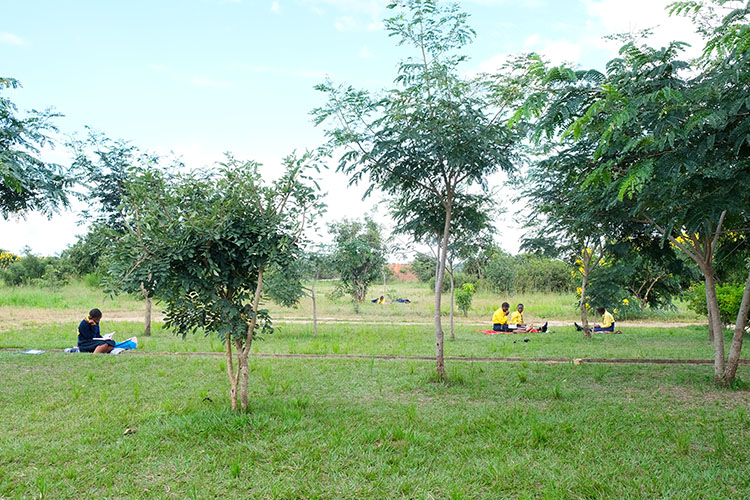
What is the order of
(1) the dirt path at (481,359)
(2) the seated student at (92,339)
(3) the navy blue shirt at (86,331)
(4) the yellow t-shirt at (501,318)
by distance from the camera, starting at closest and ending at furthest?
(1) the dirt path at (481,359) → (2) the seated student at (92,339) → (3) the navy blue shirt at (86,331) → (4) the yellow t-shirt at (501,318)

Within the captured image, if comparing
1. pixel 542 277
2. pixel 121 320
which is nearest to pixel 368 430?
pixel 121 320

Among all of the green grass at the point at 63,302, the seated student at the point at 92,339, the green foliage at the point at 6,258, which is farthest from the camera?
the green foliage at the point at 6,258

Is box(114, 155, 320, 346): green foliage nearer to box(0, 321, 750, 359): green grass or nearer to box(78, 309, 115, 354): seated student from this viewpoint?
box(0, 321, 750, 359): green grass

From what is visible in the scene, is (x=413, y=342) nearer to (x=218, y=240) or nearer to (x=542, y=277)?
(x=218, y=240)

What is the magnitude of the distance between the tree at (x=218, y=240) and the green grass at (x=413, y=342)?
5.02 metres

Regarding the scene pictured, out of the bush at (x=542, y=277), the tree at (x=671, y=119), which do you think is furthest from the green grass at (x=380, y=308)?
the tree at (x=671, y=119)

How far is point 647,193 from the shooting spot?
554 cm

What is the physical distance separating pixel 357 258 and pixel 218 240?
217 inches

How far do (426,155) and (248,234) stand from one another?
2.87 metres

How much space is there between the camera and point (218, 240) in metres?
5.23

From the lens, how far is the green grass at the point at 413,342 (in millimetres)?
10703

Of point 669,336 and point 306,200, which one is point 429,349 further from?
point 669,336

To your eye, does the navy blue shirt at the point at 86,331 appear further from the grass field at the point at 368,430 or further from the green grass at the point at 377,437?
the green grass at the point at 377,437

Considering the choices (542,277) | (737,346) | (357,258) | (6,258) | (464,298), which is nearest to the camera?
(737,346)
